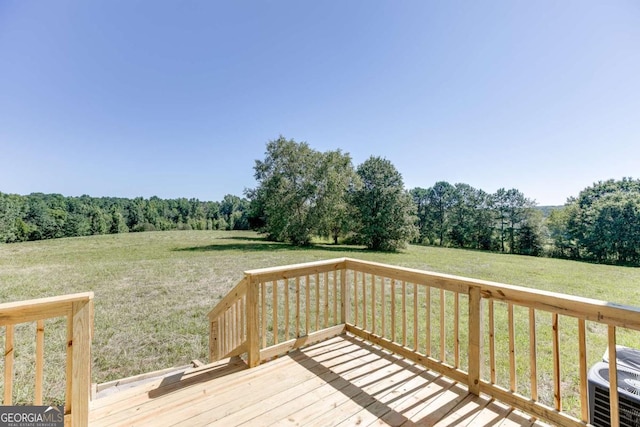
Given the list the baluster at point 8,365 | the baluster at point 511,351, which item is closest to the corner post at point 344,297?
the baluster at point 511,351

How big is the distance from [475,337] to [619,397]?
79 cm

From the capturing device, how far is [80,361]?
147 cm

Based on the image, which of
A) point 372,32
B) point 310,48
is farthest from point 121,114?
point 372,32

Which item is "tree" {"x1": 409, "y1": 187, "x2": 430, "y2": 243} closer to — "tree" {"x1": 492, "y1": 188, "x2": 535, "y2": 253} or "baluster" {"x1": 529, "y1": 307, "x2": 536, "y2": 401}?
"tree" {"x1": 492, "y1": 188, "x2": 535, "y2": 253}

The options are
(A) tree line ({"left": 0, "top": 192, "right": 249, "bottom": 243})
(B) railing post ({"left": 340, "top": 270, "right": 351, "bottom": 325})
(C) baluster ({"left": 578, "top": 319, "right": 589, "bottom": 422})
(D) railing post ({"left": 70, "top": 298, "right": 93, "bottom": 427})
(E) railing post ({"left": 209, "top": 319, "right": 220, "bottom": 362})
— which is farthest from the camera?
(A) tree line ({"left": 0, "top": 192, "right": 249, "bottom": 243})

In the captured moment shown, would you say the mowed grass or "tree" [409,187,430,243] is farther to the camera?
"tree" [409,187,430,243]

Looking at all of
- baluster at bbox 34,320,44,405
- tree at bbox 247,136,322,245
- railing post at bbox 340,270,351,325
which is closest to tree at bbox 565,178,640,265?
tree at bbox 247,136,322,245

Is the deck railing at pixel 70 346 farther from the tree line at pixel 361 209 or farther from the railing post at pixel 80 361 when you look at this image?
the tree line at pixel 361 209

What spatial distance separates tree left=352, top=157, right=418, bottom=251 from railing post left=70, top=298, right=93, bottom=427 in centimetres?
1746

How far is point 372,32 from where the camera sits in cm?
697

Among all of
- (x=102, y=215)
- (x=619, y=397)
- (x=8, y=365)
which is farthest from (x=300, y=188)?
(x=102, y=215)

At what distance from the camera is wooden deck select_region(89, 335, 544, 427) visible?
1.87 metres

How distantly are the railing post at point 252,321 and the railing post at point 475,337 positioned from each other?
195cm

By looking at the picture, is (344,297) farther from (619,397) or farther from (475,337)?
(619,397)
